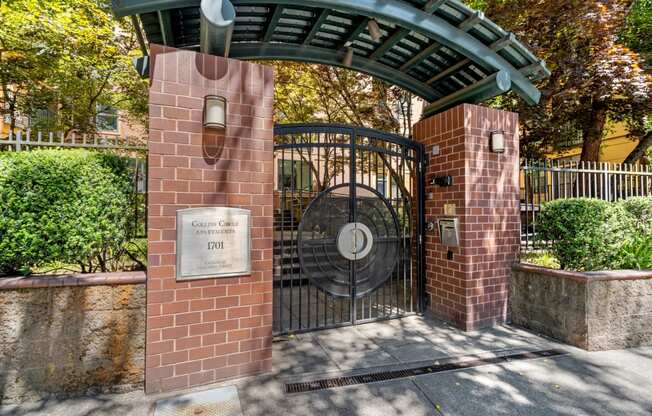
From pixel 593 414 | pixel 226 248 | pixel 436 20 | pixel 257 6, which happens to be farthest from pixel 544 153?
pixel 226 248

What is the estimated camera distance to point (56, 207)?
266cm

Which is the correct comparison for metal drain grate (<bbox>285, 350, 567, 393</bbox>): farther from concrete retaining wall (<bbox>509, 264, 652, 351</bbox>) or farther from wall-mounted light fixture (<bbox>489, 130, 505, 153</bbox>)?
wall-mounted light fixture (<bbox>489, 130, 505, 153</bbox>)

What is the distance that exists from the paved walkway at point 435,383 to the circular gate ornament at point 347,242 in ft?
2.49

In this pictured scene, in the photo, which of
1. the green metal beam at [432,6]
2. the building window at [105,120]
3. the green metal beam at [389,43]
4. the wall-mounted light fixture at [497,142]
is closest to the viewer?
the green metal beam at [432,6]

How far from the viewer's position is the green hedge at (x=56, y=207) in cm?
255

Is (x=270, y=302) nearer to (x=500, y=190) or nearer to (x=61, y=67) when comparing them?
(x=500, y=190)

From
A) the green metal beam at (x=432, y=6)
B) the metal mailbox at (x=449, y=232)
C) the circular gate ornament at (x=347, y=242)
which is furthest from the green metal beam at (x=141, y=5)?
the metal mailbox at (x=449, y=232)

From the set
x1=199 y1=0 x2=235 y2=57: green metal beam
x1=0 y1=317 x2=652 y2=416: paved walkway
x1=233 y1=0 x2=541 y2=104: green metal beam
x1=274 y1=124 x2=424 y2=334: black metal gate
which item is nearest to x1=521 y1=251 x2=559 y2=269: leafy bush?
x1=0 y1=317 x2=652 y2=416: paved walkway

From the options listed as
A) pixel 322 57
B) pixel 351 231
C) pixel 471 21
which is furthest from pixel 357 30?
pixel 351 231

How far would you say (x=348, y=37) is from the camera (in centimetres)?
383

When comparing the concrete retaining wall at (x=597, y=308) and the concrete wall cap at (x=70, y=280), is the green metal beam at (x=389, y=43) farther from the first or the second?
the concrete wall cap at (x=70, y=280)

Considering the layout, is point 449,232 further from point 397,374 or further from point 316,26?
point 316,26

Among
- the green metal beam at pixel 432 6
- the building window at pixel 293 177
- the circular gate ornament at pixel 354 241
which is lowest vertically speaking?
the circular gate ornament at pixel 354 241

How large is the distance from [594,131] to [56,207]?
11593 millimetres
